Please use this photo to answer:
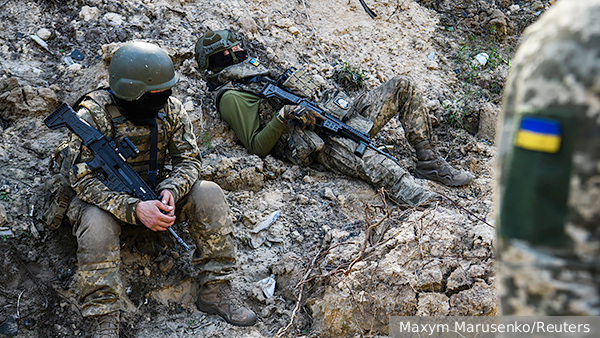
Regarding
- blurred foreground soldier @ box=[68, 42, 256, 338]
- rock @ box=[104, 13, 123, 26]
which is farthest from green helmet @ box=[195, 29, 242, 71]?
blurred foreground soldier @ box=[68, 42, 256, 338]

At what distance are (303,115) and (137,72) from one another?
1.69 meters

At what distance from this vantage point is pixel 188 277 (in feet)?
10.2

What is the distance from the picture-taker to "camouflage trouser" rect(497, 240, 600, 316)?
0.90 m

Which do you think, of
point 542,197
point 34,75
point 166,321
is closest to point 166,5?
point 34,75

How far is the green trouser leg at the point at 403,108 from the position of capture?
14.4ft

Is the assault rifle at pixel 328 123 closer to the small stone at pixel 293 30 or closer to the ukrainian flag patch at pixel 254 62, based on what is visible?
the ukrainian flag patch at pixel 254 62

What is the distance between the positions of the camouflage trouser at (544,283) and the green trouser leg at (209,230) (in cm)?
206

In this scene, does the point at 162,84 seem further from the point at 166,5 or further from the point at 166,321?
the point at 166,5

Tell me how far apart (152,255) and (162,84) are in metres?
1.16

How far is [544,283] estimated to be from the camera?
940 millimetres

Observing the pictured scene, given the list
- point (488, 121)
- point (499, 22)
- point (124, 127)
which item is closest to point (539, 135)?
point (124, 127)

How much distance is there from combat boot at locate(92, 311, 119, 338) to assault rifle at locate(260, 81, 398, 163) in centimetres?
241

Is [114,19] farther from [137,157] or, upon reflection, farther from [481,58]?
[481,58]

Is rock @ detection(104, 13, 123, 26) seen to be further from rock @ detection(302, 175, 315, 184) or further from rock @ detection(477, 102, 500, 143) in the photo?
rock @ detection(477, 102, 500, 143)
